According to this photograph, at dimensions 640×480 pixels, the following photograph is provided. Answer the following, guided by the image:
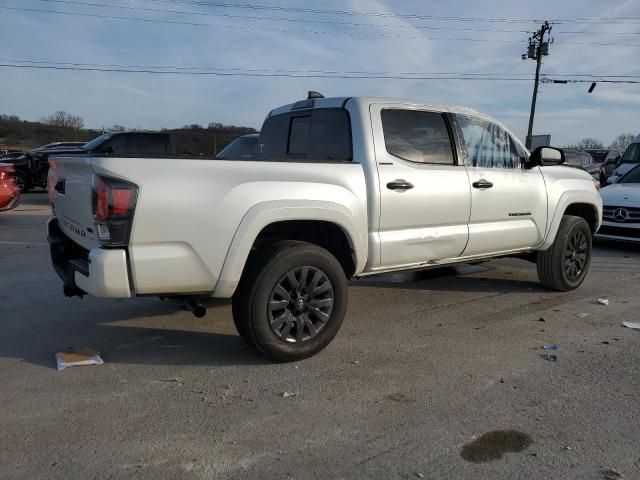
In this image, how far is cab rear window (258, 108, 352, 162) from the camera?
14.9 ft

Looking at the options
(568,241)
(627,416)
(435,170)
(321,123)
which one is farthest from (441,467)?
(568,241)

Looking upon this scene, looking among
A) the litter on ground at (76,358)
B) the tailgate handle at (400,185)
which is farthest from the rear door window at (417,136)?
the litter on ground at (76,358)

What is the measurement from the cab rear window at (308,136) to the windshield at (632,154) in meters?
14.6

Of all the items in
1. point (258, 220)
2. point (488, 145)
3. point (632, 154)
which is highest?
point (488, 145)

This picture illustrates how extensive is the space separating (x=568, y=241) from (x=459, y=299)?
4.82 ft

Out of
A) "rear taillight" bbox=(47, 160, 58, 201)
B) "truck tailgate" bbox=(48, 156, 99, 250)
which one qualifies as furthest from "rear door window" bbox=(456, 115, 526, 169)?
"rear taillight" bbox=(47, 160, 58, 201)

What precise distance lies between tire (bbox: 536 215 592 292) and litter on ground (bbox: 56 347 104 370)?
4694 mm

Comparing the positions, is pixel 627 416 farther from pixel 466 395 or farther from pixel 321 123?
pixel 321 123

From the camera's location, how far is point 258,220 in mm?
3633

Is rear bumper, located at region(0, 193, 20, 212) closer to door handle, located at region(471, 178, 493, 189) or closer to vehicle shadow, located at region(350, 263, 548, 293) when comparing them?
vehicle shadow, located at region(350, 263, 548, 293)

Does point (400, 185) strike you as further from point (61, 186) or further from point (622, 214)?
point (622, 214)

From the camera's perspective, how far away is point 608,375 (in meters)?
3.86

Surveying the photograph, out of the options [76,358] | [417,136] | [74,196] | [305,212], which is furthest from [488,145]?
[76,358]

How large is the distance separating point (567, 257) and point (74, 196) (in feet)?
16.9
